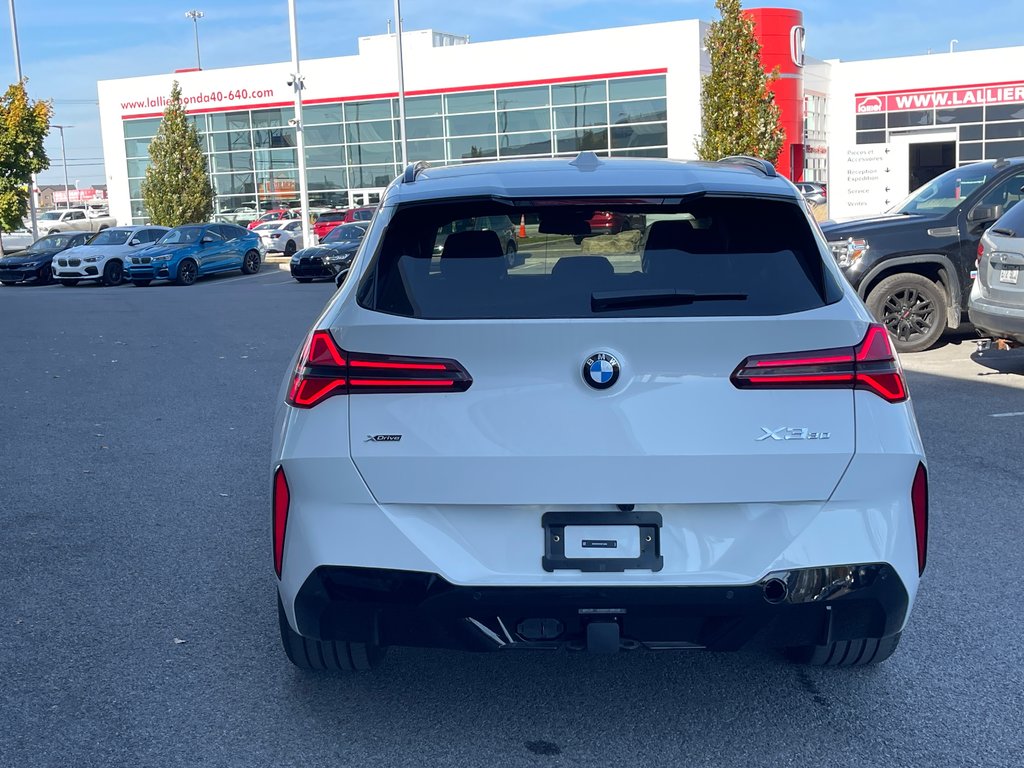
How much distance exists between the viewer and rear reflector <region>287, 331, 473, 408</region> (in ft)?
10.6

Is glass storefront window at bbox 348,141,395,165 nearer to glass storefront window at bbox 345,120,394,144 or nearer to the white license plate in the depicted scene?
glass storefront window at bbox 345,120,394,144

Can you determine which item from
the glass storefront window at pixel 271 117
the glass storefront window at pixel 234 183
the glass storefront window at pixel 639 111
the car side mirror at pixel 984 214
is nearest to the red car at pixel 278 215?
the glass storefront window at pixel 234 183

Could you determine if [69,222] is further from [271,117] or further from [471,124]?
[471,124]

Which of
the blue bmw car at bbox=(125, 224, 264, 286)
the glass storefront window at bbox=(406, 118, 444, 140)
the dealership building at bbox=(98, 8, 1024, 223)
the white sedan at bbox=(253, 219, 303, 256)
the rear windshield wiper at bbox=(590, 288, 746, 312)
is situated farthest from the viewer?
the glass storefront window at bbox=(406, 118, 444, 140)

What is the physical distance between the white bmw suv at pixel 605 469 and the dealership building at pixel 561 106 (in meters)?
41.9

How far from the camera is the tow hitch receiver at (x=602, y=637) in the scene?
3.26 meters

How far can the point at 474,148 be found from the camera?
49.9m

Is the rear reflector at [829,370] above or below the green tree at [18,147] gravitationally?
below

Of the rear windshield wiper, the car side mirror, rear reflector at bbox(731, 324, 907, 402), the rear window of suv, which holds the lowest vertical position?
rear reflector at bbox(731, 324, 907, 402)

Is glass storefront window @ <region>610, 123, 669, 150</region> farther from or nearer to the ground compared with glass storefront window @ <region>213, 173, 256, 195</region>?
farther from the ground

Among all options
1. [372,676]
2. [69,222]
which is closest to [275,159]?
[69,222]

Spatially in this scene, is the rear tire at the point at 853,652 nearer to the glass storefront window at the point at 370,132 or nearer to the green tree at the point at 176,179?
the green tree at the point at 176,179

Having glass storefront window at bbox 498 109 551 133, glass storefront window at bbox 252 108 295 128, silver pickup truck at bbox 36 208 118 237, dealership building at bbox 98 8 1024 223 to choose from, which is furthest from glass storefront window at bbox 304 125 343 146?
silver pickup truck at bbox 36 208 118 237

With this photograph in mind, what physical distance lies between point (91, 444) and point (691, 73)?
41.0 meters
